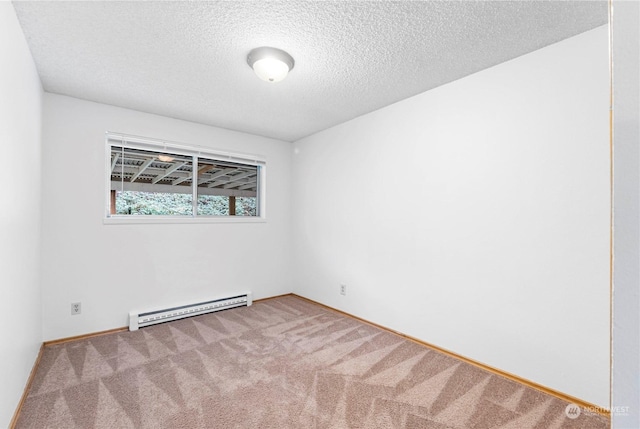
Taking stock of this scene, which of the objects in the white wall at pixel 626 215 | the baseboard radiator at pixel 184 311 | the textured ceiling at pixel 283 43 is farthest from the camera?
the baseboard radiator at pixel 184 311

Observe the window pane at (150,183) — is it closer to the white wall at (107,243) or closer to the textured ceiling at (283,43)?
the white wall at (107,243)

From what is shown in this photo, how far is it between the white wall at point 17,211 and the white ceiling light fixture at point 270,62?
1.30 meters

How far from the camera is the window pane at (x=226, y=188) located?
12.6ft

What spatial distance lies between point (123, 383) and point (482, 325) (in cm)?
276

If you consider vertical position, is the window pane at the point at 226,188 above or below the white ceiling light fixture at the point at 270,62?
below

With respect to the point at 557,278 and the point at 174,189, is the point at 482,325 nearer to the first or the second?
the point at 557,278

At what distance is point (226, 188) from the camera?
411 cm

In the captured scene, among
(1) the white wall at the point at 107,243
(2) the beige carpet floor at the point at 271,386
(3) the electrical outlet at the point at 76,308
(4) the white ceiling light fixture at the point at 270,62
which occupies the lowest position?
(2) the beige carpet floor at the point at 271,386

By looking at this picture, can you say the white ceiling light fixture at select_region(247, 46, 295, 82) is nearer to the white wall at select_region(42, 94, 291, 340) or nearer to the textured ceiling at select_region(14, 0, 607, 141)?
the textured ceiling at select_region(14, 0, 607, 141)

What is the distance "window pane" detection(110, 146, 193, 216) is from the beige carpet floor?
137cm

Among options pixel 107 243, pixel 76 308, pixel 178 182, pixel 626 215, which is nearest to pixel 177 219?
pixel 178 182

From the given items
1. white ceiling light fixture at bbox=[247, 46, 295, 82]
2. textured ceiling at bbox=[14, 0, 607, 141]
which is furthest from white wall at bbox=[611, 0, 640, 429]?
white ceiling light fixture at bbox=[247, 46, 295, 82]

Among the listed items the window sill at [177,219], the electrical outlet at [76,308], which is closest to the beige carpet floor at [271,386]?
the electrical outlet at [76,308]

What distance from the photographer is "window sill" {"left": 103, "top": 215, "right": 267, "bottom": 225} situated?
3180 millimetres
